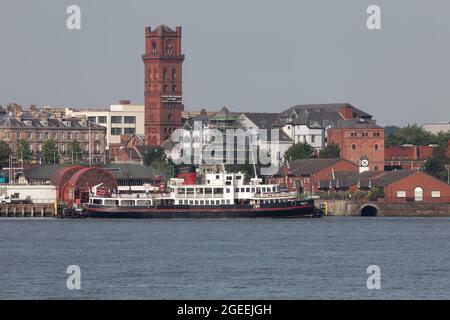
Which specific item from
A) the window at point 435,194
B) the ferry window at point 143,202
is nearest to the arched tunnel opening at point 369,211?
the window at point 435,194

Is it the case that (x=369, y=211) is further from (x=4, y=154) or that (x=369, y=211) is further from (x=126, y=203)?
(x=4, y=154)

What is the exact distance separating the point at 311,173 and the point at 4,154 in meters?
47.3

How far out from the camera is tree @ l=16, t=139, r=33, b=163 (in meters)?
186

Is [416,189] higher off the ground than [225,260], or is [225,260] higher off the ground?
[416,189]

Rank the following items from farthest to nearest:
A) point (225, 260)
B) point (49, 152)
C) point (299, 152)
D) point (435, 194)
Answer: point (49, 152), point (299, 152), point (435, 194), point (225, 260)

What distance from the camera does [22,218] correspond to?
13162 centimetres

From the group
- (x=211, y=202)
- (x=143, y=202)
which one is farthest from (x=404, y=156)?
(x=143, y=202)

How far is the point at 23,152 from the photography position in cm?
18600

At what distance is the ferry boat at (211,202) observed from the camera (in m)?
122

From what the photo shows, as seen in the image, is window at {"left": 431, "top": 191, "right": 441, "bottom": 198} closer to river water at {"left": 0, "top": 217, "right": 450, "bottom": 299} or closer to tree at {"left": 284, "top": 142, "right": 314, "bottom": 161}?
river water at {"left": 0, "top": 217, "right": 450, "bottom": 299}

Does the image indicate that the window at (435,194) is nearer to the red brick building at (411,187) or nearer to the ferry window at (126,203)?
the red brick building at (411,187)

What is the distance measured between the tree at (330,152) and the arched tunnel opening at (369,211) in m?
39.7

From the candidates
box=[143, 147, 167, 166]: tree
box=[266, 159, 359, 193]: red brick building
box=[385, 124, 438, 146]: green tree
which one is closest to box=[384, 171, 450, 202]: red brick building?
box=[266, 159, 359, 193]: red brick building
